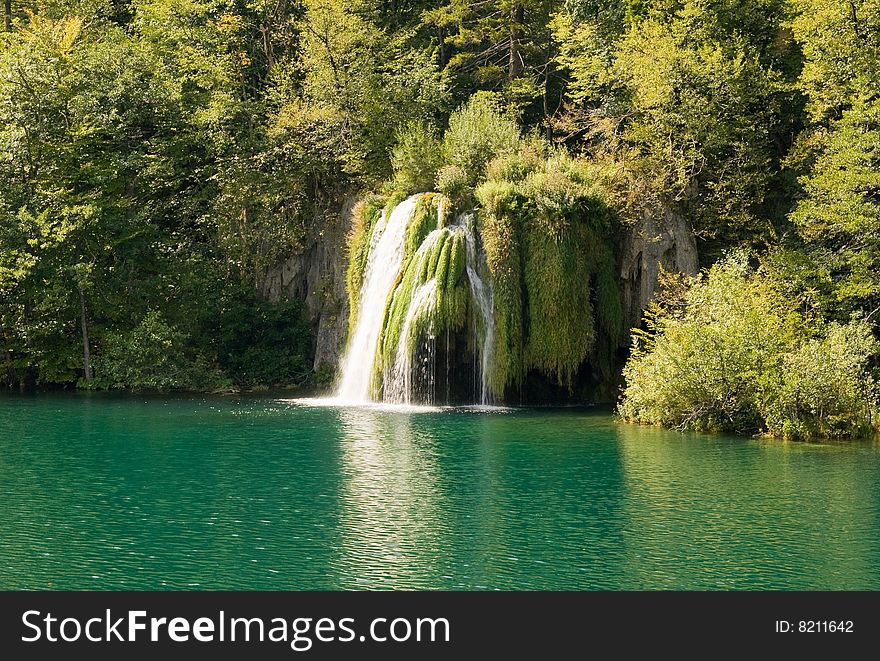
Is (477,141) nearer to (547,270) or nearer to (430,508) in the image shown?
(547,270)

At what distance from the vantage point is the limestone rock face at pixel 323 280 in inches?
1367

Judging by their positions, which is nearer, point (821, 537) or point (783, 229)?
point (821, 537)

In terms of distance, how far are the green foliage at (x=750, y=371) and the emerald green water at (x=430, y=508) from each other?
0.91 meters

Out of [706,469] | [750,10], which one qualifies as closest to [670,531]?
[706,469]

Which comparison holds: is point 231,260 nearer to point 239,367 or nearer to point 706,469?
point 239,367

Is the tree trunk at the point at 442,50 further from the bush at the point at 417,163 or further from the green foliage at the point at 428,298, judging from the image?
the green foliage at the point at 428,298

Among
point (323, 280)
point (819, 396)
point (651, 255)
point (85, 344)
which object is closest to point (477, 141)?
point (651, 255)

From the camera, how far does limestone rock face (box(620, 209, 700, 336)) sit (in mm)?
29516

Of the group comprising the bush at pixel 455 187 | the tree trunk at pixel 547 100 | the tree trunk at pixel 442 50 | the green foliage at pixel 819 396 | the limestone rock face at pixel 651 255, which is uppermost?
the tree trunk at pixel 442 50

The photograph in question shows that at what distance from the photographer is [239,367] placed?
35.3 metres

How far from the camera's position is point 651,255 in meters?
29.6

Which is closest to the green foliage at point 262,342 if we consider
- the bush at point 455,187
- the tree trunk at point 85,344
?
the tree trunk at point 85,344

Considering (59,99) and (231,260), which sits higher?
(59,99)

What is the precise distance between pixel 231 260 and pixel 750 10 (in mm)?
17725
